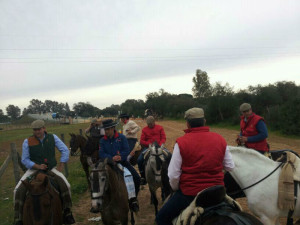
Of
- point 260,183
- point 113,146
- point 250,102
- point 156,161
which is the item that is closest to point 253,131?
point 260,183

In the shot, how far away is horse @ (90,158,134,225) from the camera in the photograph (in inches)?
153

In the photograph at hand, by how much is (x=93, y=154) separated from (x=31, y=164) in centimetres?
374

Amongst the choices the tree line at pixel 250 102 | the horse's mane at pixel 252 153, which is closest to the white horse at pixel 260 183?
the horse's mane at pixel 252 153

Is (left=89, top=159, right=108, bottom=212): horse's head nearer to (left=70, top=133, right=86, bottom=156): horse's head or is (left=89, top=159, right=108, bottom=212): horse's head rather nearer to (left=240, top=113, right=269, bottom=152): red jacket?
(left=240, top=113, right=269, bottom=152): red jacket

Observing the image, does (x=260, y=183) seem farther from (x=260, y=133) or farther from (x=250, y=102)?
(x=250, y=102)

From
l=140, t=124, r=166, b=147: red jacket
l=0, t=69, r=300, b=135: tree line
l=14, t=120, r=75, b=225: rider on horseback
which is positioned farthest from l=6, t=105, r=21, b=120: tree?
l=14, t=120, r=75, b=225: rider on horseback

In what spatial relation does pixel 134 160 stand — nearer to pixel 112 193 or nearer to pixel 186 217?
pixel 112 193

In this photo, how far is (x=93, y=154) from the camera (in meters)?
8.35

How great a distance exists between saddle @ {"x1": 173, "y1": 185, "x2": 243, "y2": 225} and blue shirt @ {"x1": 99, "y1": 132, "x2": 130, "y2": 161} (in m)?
2.70

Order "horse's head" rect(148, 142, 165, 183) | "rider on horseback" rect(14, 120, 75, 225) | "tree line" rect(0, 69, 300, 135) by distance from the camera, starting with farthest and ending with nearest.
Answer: "tree line" rect(0, 69, 300, 135)
"horse's head" rect(148, 142, 165, 183)
"rider on horseback" rect(14, 120, 75, 225)

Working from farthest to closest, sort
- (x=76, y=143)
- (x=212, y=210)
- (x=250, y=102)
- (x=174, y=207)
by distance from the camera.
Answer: (x=250, y=102) < (x=76, y=143) < (x=174, y=207) < (x=212, y=210)

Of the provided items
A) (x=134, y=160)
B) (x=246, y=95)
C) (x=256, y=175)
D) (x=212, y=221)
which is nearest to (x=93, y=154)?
(x=134, y=160)

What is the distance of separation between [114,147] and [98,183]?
1.40 metres

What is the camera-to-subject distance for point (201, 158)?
277 centimetres
